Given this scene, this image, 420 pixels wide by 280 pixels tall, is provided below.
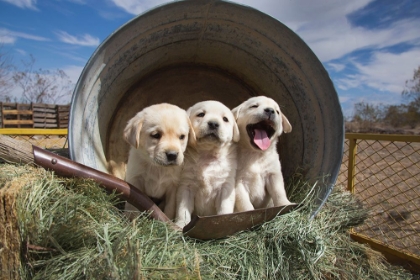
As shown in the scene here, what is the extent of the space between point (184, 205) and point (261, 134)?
1143mm

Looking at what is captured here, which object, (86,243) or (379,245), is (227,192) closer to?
(86,243)

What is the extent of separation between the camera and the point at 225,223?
265cm

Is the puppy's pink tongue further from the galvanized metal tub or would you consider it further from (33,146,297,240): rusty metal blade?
(33,146,297,240): rusty metal blade

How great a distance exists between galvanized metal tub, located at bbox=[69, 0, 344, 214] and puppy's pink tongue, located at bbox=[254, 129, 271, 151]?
2.00ft

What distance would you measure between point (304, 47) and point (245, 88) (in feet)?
5.08

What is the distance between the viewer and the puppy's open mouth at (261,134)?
3.45 metres

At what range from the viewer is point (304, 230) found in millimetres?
2752

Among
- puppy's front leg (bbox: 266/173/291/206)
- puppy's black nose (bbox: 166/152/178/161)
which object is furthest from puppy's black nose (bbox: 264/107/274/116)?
puppy's black nose (bbox: 166/152/178/161)

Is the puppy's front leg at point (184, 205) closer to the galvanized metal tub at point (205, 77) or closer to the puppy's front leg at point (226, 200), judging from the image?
the puppy's front leg at point (226, 200)

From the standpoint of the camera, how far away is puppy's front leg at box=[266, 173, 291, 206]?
133 inches

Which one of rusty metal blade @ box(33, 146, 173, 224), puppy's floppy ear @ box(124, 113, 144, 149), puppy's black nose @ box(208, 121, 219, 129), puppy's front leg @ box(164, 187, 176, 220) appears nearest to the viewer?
rusty metal blade @ box(33, 146, 173, 224)

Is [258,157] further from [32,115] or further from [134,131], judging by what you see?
[32,115]

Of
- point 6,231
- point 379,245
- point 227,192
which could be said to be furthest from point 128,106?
point 379,245

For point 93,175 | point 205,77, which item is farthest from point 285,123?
point 93,175
